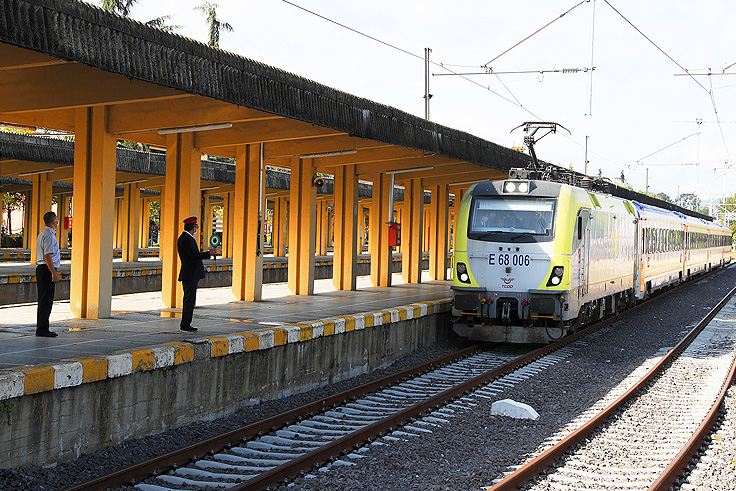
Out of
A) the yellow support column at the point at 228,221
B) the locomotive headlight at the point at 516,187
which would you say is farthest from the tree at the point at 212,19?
the locomotive headlight at the point at 516,187

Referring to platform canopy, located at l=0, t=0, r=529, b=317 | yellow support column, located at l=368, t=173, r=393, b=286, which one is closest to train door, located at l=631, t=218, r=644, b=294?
platform canopy, located at l=0, t=0, r=529, b=317

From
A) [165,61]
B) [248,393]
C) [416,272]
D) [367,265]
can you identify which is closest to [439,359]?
[248,393]

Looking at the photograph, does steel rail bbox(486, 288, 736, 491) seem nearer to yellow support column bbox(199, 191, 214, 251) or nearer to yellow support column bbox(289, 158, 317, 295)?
yellow support column bbox(289, 158, 317, 295)

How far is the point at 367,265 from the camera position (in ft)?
119

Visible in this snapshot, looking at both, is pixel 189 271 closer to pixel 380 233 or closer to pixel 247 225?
pixel 247 225

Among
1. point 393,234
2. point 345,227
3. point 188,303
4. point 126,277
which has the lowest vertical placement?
point 126,277

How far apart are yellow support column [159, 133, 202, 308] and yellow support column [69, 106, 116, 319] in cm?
187

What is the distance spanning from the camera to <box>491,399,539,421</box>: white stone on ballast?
9672 mm

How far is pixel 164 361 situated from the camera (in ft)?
27.8

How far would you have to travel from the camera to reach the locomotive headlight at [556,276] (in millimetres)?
14062

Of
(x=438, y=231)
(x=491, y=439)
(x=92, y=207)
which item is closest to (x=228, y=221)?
(x=438, y=231)

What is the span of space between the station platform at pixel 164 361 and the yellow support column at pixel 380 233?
6.11m

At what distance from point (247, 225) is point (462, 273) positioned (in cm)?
423

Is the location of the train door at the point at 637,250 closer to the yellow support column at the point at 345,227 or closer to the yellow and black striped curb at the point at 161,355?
the yellow support column at the point at 345,227
